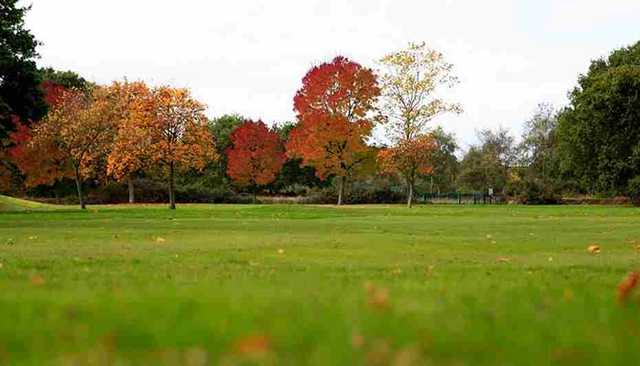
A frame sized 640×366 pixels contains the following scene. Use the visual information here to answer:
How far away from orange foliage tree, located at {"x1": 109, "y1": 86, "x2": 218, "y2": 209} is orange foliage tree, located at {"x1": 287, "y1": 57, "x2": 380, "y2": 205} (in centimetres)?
1638

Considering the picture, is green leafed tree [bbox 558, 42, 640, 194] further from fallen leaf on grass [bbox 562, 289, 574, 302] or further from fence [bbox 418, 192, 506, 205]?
fallen leaf on grass [bbox 562, 289, 574, 302]

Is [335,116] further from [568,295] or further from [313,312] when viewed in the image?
[313,312]

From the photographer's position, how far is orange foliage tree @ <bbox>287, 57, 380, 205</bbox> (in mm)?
68750

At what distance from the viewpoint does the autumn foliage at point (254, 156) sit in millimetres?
82438

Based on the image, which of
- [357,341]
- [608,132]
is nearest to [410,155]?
[608,132]

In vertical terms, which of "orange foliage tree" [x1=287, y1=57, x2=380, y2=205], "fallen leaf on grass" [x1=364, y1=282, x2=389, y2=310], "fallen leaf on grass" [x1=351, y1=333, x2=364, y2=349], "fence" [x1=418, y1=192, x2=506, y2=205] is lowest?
"fallen leaf on grass" [x1=364, y1=282, x2=389, y2=310]

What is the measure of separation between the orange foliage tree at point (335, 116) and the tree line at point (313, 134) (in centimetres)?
11

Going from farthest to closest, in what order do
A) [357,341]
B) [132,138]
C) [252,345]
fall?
1. [132,138]
2. [357,341]
3. [252,345]

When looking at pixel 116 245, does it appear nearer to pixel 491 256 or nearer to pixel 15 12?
pixel 491 256

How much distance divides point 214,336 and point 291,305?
1.54m

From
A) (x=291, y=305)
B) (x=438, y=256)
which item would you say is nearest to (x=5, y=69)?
(x=438, y=256)

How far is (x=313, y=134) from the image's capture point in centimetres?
6931

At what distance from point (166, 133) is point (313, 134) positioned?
60.9ft

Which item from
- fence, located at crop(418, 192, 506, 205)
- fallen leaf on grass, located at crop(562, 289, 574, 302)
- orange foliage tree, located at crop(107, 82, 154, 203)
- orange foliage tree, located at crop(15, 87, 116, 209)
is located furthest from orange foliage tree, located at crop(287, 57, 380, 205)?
fallen leaf on grass, located at crop(562, 289, 574, 302)
